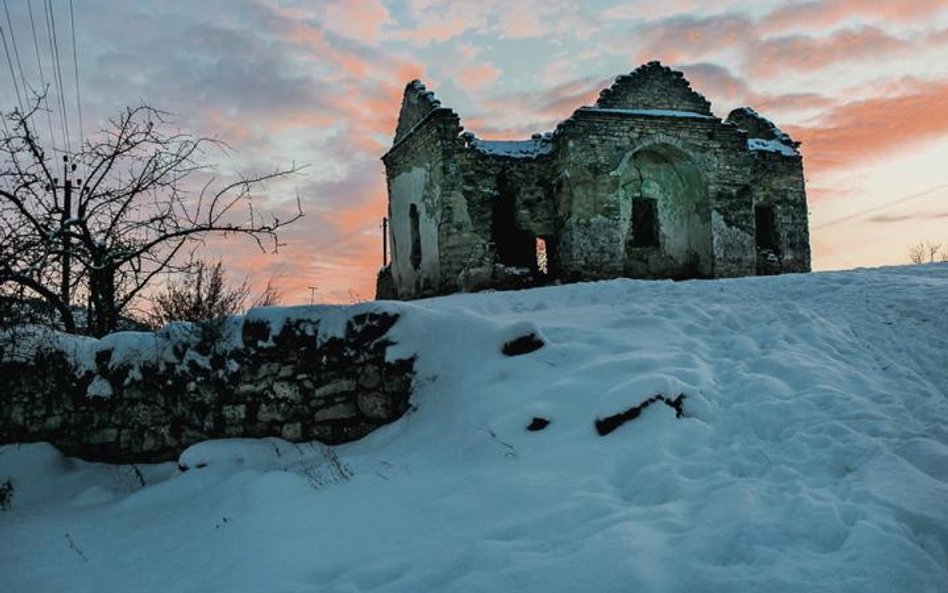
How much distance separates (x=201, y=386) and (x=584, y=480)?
4445 mm

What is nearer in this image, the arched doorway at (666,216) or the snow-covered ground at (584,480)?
the snow-covered ground at (584,480)

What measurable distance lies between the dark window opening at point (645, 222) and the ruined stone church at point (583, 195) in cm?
3

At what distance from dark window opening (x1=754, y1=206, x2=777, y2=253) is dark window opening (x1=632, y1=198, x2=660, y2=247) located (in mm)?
3966

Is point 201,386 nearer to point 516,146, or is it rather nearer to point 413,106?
point 516,146

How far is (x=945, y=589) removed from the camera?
2.61 m

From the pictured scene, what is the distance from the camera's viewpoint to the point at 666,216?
16469mm

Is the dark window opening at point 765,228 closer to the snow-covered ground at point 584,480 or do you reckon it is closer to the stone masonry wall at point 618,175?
the stone masonry wall at point 618,175

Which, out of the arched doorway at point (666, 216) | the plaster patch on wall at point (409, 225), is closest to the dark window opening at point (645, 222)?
the arched doorway at point (666, 216)

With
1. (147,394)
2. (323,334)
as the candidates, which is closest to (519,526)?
(323,334)

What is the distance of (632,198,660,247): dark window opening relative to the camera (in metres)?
16.4

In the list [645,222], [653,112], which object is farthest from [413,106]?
[645,222]

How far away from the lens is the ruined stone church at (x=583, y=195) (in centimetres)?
1476

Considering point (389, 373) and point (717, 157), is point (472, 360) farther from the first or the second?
point (717, 157)

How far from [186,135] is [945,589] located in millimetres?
8452
